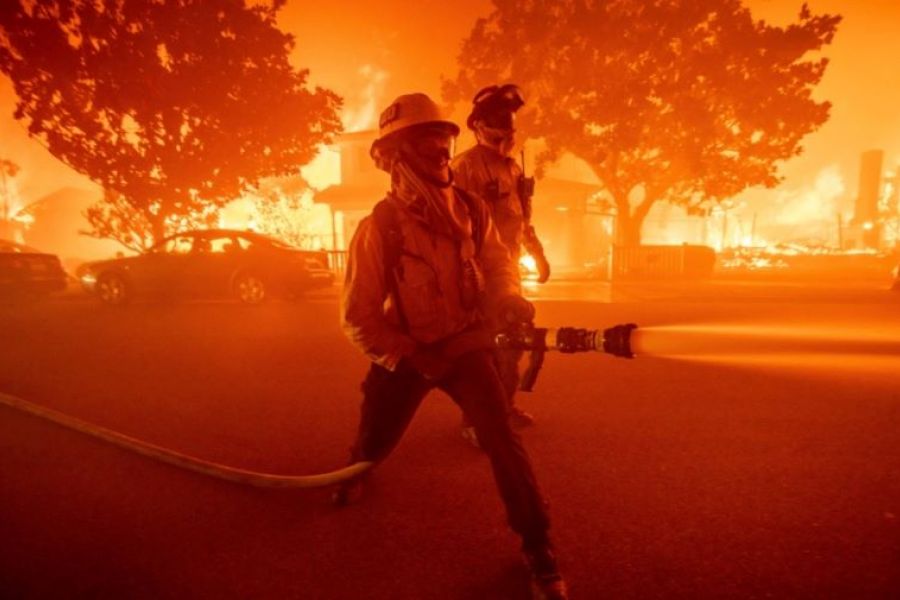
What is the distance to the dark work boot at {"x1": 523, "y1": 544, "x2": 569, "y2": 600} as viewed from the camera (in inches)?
76.2

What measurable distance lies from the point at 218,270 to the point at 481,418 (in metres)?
10.8

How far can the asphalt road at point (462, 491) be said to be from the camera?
2.15m

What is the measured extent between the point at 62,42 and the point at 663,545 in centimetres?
2039

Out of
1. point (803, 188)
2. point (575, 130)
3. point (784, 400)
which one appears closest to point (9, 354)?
point (784, 400)

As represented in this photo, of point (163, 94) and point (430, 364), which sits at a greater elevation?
point (163, 94)

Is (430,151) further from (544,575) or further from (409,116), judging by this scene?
(544,575)

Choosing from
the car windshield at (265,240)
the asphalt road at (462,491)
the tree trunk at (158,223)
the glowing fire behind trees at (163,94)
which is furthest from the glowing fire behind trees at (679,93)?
the asphalt road at (462,491)

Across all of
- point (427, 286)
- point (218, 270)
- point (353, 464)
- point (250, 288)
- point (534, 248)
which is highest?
point (534, 248)

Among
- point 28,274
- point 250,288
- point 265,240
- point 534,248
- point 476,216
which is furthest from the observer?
point 28,274

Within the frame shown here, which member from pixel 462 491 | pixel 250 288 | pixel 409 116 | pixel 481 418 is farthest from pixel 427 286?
pixel 250 288

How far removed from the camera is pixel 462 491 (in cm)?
287

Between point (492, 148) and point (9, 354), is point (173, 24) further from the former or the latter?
point (492, 148)

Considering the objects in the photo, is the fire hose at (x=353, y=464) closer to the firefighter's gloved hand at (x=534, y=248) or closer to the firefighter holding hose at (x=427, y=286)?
the firefighter holding hose at (x=427, y=286)

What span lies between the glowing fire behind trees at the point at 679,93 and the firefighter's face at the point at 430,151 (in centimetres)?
1818
